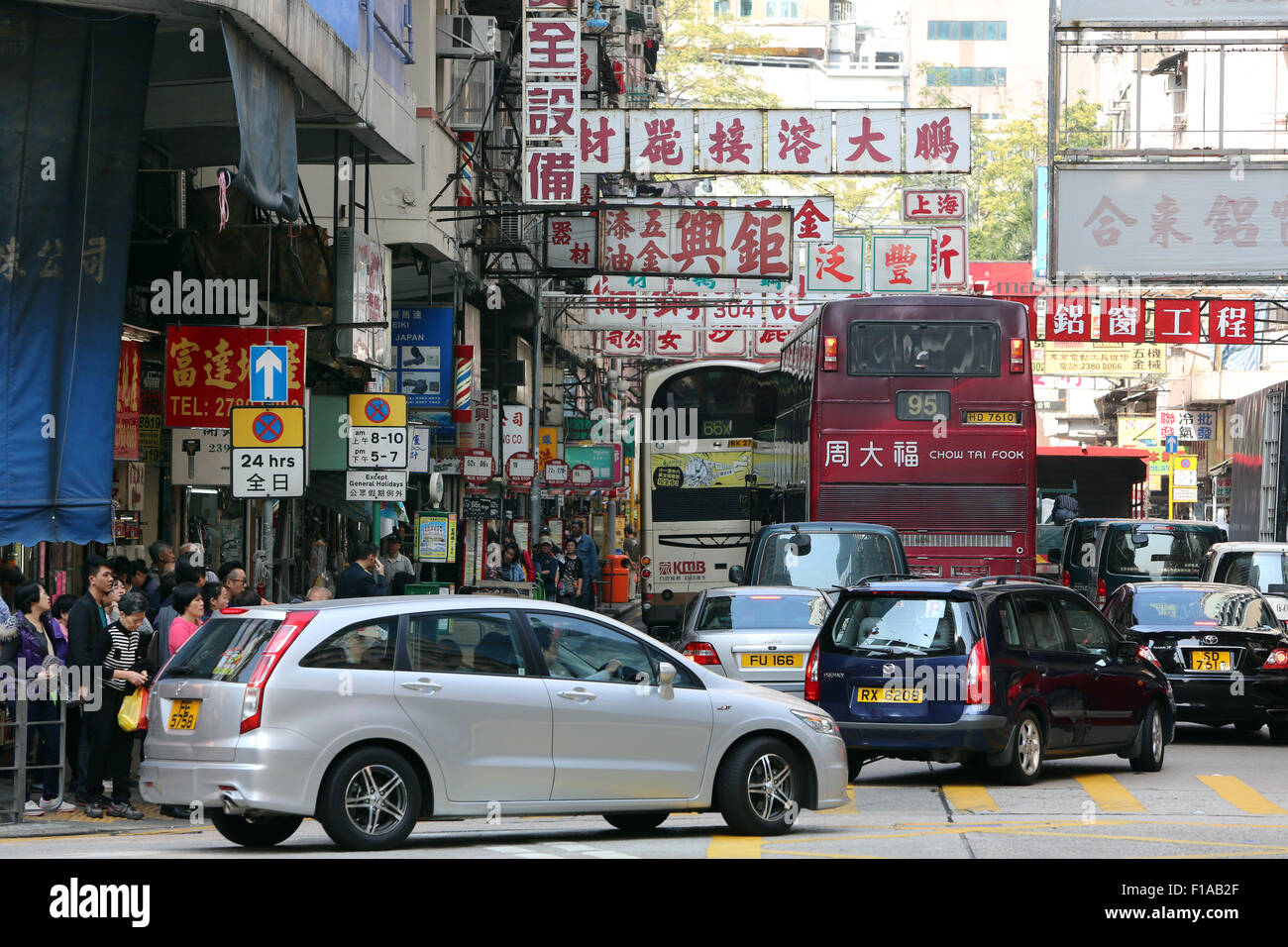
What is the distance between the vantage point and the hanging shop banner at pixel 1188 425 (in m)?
55.7

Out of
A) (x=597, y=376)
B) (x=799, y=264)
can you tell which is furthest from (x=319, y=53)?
(x=597, y=376)

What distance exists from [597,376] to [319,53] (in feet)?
142

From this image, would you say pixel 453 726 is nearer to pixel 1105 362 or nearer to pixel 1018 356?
pixel 1018 356

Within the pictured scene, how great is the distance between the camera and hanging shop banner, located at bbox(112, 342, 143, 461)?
18.1 meters

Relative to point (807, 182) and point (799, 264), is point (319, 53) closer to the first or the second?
point (799, 264)

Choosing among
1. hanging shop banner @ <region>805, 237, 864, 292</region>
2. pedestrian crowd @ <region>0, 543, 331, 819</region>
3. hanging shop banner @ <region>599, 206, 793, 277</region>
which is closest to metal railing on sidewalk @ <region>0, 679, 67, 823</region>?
pedestrian crowd @ <region>0, 543, 331, 819</region>

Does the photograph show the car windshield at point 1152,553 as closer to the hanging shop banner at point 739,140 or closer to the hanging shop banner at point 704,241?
the hanging shop banner at point 739,140

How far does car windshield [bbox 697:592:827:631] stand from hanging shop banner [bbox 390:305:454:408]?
1212cm

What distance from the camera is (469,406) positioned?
3253 cm

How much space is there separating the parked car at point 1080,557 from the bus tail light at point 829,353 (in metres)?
9.57

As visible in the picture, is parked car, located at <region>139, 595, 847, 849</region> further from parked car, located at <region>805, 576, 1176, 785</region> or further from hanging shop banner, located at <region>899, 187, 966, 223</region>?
hanging shop banner, located at <region>899, 187, 966, 223</region>

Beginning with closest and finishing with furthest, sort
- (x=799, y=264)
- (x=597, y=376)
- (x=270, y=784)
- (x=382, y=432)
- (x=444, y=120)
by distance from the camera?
1. (x=270, y=784)
2. (x=382, y=432)
3. (x=444, y=120)
4. (x=799, y=264)
5. (x=597, y=376)

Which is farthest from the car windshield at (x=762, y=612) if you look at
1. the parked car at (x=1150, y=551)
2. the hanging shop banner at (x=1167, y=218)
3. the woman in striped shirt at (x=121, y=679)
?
the hanging shop banner at (x=1167, y=218)

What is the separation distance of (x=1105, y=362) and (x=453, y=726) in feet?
169
